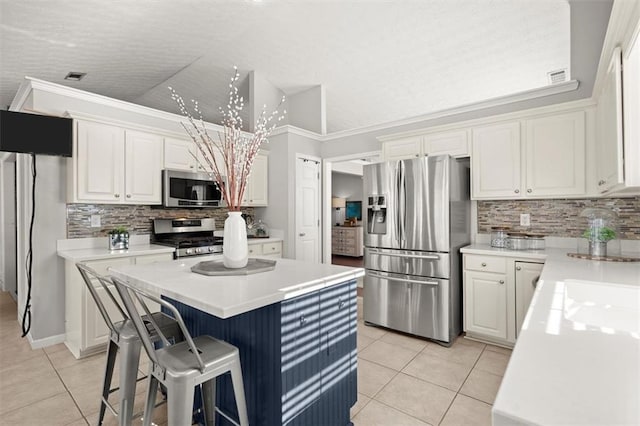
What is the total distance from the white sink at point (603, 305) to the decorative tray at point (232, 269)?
1407 millimetres

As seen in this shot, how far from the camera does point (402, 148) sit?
12.5 feet

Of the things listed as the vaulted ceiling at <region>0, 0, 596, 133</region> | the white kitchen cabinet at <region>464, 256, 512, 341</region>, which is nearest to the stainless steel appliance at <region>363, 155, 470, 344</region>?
the white kitchen cabinet at <region>464, 256, 512, 341</region>

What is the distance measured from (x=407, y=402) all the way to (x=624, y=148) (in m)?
1.98

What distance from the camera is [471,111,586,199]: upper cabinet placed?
282 centimetres

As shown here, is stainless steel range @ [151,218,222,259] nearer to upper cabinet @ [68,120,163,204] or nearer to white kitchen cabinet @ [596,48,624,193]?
upper cabinet @ [68,120,163,204]

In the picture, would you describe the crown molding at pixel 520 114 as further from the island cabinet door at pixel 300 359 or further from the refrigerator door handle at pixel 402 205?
the island cabinet door at pixel 300 359

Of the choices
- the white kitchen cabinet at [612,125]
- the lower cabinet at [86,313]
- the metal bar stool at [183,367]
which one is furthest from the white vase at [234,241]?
the white kitchen cabinet at [612,125]

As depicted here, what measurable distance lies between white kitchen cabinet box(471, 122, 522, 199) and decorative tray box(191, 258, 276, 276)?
2407 mm

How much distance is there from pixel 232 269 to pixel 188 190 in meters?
2.37

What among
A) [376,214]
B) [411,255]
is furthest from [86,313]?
[411,255]

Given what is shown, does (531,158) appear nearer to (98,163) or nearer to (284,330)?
(284,330)

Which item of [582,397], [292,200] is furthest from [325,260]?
[582,397]

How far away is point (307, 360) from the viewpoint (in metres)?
1.59

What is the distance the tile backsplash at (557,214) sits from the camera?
108 inches
